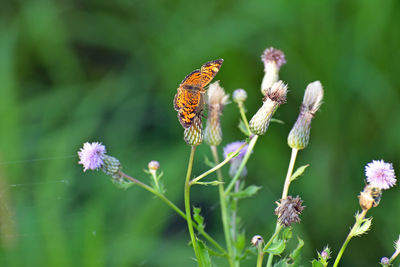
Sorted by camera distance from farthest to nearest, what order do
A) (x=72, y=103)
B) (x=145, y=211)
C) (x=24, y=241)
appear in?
(x=72, y=103) → (x=145, y=211) → (x=24, y=241)

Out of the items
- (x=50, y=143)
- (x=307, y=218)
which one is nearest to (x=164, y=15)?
(x=50, y=143)

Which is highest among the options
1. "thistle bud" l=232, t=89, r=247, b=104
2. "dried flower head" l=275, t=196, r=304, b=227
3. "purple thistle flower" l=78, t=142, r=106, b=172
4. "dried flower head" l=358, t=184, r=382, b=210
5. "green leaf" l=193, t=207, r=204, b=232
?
"thistle bud" l=232, t=89, r=247, b=104

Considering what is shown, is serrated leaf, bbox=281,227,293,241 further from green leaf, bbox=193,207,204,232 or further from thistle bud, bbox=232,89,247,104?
thistle bud, bbox=232,89,247,104

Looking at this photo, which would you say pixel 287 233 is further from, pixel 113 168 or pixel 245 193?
pixel 113 168

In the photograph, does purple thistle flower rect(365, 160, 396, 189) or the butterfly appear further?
the butterfly

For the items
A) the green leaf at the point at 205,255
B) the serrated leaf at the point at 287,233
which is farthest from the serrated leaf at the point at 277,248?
the green leaf at the point at 205,255

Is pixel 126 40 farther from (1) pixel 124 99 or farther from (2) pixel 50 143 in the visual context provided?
(2) pixel 50 143

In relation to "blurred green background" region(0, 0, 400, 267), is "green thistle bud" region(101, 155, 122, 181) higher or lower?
lower

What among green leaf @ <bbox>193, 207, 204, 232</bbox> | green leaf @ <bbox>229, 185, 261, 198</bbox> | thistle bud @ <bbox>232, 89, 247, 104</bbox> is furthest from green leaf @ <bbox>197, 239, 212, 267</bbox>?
thistle bud @ <bbox>232, 89, 247, 104</bbox>
